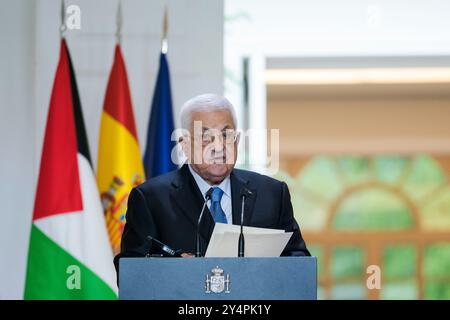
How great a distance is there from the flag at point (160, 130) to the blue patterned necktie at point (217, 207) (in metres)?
2.15

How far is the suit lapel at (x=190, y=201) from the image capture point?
3.35 m

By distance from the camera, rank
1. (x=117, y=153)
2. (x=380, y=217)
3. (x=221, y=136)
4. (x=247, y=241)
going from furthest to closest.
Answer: (x=380, y=217) < (x=117, y=153) < (x=221, y=136) < (x=247, y=241)

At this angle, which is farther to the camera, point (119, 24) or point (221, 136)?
point (119, 24)

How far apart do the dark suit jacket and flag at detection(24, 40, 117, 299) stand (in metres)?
1.94

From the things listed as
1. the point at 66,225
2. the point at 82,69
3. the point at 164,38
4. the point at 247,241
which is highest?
the point at 164,38

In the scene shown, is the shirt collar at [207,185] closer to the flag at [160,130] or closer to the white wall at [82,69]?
the flag at [160,130]

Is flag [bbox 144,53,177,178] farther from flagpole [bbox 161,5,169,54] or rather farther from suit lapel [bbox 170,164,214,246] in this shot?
suit lapel [bbox 170,164,214,246]

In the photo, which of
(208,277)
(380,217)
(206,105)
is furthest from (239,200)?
(380,217)

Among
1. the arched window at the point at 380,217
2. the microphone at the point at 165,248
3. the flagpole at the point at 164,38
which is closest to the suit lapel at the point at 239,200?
the microphone at the point at 165,248

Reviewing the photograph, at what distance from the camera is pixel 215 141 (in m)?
3.34

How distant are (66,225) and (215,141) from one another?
227 cm

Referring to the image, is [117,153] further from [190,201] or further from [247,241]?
[247,241]
